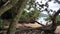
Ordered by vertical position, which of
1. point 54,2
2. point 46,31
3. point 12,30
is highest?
point 54,2

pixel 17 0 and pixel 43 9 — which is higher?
pixel 17 0

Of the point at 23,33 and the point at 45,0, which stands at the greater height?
the point at 45,0

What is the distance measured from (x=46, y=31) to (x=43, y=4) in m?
1.03

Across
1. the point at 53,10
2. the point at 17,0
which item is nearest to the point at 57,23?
the point at 53,10

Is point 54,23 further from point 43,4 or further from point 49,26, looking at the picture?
point 43,4

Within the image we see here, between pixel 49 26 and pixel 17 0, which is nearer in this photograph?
pixel 17 0

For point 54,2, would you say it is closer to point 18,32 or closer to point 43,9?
point 43,9

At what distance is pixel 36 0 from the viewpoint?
6293mm

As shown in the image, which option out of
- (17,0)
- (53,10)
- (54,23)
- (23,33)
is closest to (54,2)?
(53,10)

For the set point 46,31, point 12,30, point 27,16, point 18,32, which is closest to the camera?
point 12,30

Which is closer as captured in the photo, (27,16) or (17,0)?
(17,0)

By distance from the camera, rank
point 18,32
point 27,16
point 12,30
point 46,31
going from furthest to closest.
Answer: point 27,16
point 46,31
point 18,32
point 12,30

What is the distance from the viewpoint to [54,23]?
6.07 meters

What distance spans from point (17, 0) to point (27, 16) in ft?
11.6
